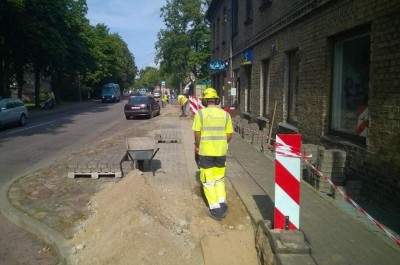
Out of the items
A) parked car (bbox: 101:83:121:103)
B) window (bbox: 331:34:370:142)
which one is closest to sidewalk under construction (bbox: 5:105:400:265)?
window (bbox: 331:34:370:142)

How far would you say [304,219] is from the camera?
6066 mm

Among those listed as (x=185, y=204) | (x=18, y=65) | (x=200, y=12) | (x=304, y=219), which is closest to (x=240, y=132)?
(x=185, y=204)

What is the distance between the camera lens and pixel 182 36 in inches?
2286

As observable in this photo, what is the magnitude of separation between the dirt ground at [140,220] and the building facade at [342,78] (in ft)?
7.04

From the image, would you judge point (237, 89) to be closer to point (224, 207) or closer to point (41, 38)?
point (41, 38)

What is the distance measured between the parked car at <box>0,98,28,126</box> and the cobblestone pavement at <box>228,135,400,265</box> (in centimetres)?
1715

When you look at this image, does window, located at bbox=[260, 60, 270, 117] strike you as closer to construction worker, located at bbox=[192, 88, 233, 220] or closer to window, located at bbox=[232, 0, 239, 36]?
window, located at bbox=[232, 0, 239, 36]

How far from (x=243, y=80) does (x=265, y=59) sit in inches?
197

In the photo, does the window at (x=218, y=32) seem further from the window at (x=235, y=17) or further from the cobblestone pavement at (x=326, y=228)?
the cobblestone pavement at (x=326, y=228)

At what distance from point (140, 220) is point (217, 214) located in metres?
1.15

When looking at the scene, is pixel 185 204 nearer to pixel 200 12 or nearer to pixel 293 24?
pixel 293 24

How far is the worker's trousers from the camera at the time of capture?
689 centimetres

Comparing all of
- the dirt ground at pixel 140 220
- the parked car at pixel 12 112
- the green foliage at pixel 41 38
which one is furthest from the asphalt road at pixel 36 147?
the green foliage at pixel 41 38

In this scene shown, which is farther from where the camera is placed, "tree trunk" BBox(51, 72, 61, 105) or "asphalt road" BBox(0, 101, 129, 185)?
"tree trunk" BBox(51, 72, 61, 105)
